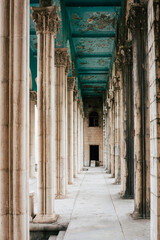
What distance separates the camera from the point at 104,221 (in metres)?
8.98

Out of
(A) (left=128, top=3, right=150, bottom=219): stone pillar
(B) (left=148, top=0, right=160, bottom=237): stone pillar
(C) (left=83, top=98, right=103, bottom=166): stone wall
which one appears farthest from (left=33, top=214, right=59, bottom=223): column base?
(C) (left=83, top=98, right=103, bottom=166): stone wall

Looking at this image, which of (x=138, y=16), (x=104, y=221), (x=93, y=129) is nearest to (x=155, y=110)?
(x=104, y=221)

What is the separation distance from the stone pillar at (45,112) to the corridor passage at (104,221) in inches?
36.8

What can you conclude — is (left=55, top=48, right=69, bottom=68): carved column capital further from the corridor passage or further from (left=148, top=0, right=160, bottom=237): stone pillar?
(left=148, top=0, right=160, bottom=237): stone pillar

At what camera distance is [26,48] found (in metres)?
5.89

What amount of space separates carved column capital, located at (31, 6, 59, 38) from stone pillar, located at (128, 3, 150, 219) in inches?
92.7

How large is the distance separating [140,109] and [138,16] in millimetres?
2827

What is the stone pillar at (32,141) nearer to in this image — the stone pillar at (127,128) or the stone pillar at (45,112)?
the stone pillar at (127,128)

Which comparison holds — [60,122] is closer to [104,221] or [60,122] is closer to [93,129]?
[104,221]

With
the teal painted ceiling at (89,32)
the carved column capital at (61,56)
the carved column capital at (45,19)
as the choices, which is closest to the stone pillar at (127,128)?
the carved column capital at (61,56)

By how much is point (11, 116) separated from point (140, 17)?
19.4 ft

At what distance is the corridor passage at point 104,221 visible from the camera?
7.53 m

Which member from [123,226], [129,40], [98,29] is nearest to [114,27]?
[98,29]

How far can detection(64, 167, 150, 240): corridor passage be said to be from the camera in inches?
296
